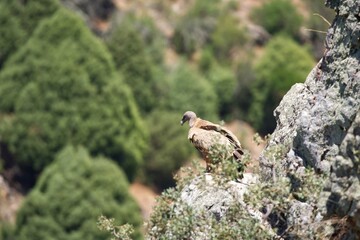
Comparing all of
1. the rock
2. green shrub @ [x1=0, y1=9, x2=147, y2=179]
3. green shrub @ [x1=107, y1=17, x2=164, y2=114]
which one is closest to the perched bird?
the rock

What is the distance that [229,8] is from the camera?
7681 cm

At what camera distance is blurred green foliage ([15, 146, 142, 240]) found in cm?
4119

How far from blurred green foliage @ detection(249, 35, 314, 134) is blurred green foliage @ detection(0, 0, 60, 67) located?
17.5 meters

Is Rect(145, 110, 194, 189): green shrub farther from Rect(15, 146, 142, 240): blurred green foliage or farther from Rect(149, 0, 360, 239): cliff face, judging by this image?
Rect(149, 0, 360, 239): cliff face

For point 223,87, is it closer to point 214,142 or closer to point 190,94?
point 190,94

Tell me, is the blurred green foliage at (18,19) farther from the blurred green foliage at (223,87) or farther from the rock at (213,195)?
the rock at (213,195)

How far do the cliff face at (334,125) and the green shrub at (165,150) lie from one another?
135 ft

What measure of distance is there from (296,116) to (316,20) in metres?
60.3

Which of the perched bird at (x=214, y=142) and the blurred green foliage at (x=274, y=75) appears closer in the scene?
the perched bird at (x=214, y=142)

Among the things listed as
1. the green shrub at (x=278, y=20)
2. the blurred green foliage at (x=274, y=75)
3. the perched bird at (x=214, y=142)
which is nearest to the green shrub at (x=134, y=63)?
the blurred green foliage at (x=274, y=75)

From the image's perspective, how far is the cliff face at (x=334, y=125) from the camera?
415 inches

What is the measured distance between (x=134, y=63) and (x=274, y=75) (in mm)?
13079

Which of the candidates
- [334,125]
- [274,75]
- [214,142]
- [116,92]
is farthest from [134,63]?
[334,125]

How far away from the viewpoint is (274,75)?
221ft
